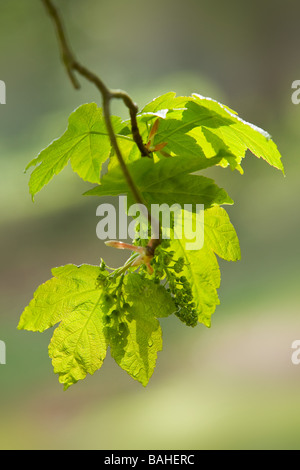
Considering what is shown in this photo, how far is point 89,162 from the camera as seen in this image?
0.90 feet

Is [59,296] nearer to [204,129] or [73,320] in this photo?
[73,320]

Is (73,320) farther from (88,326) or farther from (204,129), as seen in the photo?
(204,129)

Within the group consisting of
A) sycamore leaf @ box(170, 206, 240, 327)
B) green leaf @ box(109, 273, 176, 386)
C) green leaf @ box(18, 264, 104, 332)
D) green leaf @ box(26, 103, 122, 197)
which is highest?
green leaf @ box(26, 103, 122, 197)

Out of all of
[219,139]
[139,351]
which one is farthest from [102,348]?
[219,139]

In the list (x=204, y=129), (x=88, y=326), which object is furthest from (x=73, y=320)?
(x=204, y=129)

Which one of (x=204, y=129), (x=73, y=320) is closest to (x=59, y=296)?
(x=73, y=320)

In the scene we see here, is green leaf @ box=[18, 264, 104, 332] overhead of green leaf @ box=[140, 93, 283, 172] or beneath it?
beneath

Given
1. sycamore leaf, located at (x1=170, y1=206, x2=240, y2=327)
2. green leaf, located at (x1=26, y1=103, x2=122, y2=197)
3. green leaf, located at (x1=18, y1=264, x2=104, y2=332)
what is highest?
green leaf, located at (x1=26, y1=103, x2=122, y2=197)

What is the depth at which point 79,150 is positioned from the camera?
0.27 metres

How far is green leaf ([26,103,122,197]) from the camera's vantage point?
251 millimetres

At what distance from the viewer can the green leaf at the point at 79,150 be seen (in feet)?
0.82

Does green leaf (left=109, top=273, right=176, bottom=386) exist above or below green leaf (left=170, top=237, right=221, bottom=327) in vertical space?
below

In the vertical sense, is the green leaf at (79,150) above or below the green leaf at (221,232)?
above

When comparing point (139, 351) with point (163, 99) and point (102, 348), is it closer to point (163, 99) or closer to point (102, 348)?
point (102, 348)
